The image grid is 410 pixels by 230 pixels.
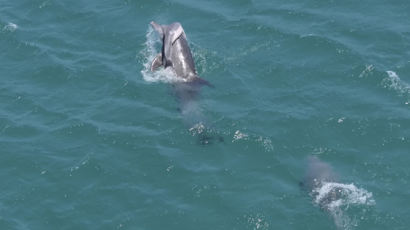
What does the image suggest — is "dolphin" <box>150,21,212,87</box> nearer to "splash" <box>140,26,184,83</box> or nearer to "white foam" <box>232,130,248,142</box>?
"splash" <box>140,26,184,83</box>

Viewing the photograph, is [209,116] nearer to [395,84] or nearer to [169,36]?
[169,36]

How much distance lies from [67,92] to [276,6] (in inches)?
868

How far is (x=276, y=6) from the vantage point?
248 feet

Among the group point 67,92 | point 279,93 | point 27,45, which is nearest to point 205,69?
point 279,93

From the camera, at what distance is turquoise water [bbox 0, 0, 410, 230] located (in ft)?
180

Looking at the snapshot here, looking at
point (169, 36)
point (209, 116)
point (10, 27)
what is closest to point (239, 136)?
point (209, 116)

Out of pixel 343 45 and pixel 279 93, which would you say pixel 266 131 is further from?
pixel 343 45

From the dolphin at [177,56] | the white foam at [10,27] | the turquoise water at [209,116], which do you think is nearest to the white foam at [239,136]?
the turquoise water at [209,116]

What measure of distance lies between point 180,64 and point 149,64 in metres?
3.48

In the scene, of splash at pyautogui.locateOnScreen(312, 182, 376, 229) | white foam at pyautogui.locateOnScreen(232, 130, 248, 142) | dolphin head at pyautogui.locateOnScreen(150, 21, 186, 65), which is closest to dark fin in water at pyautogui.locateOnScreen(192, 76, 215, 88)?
dolphin head at pyautogui.locateOnScreen(150, 21, 186, 65)

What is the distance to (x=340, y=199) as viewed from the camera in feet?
180

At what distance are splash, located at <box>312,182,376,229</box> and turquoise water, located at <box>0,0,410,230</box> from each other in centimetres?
14

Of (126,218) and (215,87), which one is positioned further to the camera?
(215,87)

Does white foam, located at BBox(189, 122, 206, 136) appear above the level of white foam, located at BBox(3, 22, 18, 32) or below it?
below
